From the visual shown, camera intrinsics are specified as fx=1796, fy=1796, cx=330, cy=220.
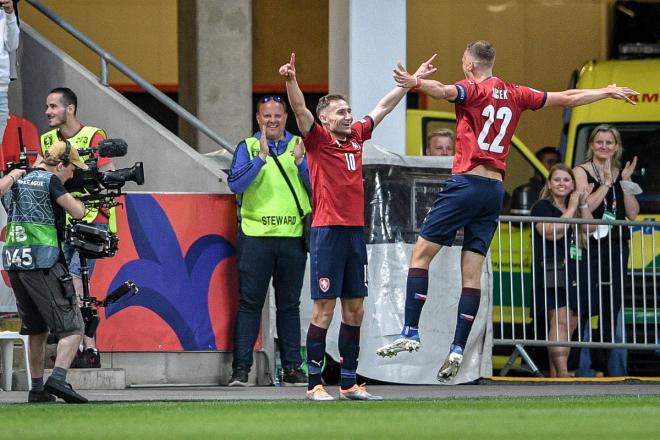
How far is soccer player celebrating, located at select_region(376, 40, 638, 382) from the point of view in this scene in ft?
41.9

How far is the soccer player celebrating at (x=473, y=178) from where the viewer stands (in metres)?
12.8

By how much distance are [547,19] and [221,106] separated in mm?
7283

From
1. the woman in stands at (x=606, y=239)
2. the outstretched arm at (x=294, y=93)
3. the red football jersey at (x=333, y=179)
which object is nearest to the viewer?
the outstretched arm at (x=294, y=93)

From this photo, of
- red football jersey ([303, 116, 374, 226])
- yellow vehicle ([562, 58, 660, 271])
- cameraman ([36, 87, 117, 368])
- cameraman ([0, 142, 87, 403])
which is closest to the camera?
cameraman ([0, 142, 87, 403])

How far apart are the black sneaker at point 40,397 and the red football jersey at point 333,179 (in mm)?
2263

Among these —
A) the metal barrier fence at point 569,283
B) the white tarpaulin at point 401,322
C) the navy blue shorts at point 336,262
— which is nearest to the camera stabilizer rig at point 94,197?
the navy blue shorts at point 336,262

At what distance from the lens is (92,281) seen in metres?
15.1

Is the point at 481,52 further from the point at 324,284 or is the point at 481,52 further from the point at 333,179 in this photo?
the point at 324,284

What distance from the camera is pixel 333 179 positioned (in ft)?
42.2

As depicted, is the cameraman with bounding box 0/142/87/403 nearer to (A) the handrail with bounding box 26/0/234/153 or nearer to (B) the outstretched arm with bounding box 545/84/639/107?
(B) the outstretched arm with bounding box 545/84/639/107

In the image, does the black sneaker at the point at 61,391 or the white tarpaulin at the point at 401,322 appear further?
the white tarpaulin at the point at 401,322

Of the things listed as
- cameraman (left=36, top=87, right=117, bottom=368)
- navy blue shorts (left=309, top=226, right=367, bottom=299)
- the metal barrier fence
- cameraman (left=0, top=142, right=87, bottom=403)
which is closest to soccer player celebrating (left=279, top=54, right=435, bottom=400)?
navy blue shorts (left=309, top=226, right=367, bottom=299)

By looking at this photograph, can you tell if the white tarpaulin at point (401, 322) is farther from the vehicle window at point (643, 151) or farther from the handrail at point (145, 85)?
the vehicle window at point (643, 151)

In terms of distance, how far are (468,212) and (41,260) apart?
3.06 m
